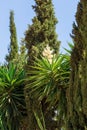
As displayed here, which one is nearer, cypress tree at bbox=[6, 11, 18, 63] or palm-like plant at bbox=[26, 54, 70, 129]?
palm-like plant at bbox=[26, 54, 70, 129]

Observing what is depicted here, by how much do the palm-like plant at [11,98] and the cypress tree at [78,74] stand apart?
3150mm

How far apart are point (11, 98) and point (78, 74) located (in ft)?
13.0

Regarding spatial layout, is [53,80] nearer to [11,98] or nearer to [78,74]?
[11,98]

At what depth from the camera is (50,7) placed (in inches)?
808

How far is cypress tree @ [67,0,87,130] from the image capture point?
10.9 meters

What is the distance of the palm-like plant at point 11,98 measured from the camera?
14.5 m

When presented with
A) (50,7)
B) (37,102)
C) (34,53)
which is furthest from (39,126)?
(50,7)

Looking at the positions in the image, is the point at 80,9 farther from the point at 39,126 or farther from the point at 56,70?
the point at 39,126

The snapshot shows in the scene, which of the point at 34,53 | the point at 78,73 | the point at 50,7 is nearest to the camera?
the point at 78,73

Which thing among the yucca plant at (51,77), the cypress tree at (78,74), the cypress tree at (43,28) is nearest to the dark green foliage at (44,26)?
the cypress tree at (43,28)

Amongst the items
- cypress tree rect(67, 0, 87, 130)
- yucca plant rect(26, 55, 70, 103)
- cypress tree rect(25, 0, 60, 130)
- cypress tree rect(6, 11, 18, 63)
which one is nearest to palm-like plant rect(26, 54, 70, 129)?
yucca plant rect(26, 55, 70, 103)

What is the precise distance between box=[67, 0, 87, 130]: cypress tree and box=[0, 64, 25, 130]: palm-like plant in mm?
3150

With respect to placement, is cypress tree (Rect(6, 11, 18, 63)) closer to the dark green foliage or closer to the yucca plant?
the dark green foliage

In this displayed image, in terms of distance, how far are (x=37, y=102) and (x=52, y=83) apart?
115cm
